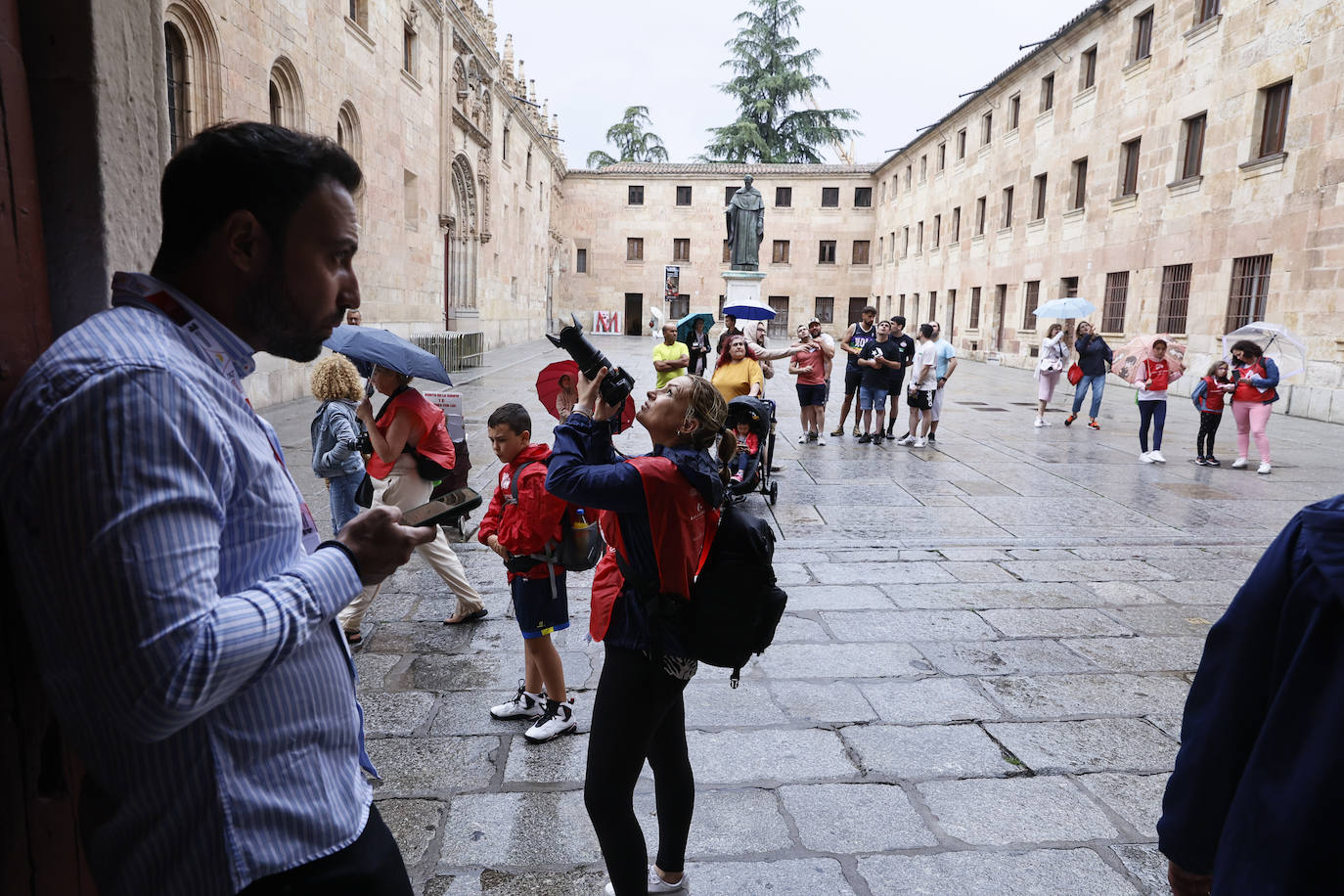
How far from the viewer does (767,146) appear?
52219 millimetres

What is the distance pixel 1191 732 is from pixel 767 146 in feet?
179

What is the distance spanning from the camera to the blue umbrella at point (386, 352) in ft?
14.0

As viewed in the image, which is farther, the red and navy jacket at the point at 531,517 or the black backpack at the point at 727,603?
the red and navy jacket at the point at 531,517

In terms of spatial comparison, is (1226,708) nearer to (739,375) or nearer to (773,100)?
(739,375)

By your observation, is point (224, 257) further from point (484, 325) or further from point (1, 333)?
point (484, 325)

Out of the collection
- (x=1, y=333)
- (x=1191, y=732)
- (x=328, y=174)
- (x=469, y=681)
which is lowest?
(x=469, y=681)

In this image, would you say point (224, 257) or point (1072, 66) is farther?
point (1072, 66)

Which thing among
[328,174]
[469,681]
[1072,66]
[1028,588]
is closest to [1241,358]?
[1028,588]

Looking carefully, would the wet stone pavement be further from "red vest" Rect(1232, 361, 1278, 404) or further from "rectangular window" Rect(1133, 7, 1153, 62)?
"rectangular window" Rect(1133, 7, 1153, 62)

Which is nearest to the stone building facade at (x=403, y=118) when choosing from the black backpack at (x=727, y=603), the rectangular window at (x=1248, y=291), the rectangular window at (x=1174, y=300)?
the black backpack at (x=727, y=603)

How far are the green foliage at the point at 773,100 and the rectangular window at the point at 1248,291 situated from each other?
36.8 metres

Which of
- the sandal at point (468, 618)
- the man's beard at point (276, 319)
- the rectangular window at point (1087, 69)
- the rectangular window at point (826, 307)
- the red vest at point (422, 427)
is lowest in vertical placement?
the sandal at point (468, 618)

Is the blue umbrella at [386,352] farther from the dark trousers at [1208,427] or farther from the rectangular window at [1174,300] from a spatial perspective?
the rectangular window at [1174,300]

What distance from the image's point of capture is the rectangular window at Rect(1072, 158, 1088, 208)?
25.7 m
